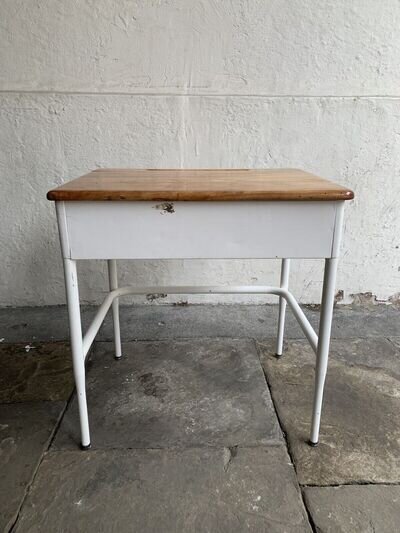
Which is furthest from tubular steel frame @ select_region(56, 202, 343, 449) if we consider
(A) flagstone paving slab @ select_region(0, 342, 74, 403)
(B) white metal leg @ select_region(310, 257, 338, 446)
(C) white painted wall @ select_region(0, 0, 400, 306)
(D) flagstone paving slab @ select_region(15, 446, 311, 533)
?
(C) white painted wall @ select_region(0, 0, 400, 306)

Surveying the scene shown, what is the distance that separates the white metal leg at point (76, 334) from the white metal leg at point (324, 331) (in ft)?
2.37

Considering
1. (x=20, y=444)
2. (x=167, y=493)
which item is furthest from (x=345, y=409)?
(x=20, y=444)

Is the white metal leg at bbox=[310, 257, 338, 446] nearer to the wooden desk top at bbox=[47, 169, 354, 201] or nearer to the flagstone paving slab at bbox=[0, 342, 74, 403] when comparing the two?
the wooden desk top at bbox=[47, 169, 354, 201]

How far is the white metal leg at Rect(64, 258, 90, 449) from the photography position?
1.12 meters

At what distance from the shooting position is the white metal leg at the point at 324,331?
1.13m

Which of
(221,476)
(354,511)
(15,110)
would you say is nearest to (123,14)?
(15,110)

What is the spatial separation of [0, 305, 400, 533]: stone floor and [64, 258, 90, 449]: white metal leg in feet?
0.33

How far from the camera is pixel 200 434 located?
1.37 m

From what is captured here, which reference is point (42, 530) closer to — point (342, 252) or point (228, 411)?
point (228, 411)

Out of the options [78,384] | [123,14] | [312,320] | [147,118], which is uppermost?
[123,14]

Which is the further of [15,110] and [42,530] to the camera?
[15,110]

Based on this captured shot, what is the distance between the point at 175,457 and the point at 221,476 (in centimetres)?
16

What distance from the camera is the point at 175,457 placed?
4.14 ft

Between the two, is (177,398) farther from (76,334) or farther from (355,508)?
(355,508)
